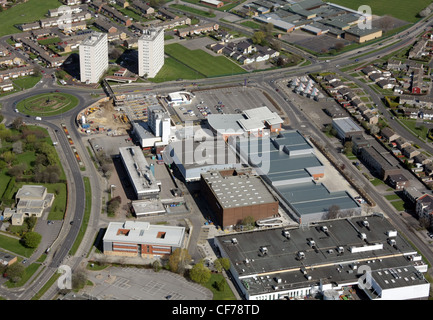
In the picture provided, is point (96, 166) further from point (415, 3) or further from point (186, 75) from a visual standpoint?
point (415, 3)

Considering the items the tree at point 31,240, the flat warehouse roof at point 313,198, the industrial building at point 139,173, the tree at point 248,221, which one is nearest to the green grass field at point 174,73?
the industrial building at point 139,173

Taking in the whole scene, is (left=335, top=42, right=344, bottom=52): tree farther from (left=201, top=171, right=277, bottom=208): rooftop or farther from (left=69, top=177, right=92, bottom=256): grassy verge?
(left=69, top=177, right=92, bottom=256): grassy verge

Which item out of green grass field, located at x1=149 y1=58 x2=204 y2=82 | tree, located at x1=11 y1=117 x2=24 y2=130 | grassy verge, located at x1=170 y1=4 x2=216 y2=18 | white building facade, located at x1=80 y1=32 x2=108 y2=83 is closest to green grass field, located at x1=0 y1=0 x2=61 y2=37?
grassy verge, located at x1=170 y1=4 x2=216 y2=18

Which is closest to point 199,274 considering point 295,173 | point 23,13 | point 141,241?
point 141,241

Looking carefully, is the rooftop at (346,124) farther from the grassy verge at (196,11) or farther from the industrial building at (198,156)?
the grassy verge at (196,11)

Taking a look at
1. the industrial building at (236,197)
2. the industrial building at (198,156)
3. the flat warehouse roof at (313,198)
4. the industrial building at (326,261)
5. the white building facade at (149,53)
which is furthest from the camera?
the white building facade at (149,53)

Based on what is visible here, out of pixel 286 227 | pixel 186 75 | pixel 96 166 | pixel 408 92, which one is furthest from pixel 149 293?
pixel 408 92

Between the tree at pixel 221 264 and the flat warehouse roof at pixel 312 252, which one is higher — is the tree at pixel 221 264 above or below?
below
